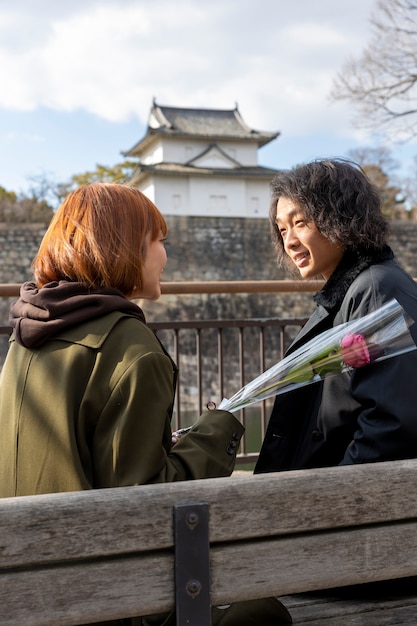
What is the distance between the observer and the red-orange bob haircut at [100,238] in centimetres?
139

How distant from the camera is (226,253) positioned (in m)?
22.4

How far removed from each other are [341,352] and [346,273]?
30 cm

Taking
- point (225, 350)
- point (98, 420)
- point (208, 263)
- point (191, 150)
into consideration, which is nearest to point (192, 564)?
point (98, 420)

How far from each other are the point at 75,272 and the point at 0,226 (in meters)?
20.4

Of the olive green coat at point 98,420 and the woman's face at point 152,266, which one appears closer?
the olive green coat at point 98,420

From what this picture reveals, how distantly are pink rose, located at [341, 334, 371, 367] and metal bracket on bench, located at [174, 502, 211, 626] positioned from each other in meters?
0.52

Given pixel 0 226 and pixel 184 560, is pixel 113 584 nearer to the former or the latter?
pixel 184 560

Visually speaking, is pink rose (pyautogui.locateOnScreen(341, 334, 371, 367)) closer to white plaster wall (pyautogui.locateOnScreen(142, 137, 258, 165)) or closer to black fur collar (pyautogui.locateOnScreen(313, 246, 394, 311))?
black fur collar (pyautogui.locateOnScreen(313, 246, 394, 311))

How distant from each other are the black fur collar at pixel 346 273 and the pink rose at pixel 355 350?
25 centimetres

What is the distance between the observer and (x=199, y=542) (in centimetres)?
104

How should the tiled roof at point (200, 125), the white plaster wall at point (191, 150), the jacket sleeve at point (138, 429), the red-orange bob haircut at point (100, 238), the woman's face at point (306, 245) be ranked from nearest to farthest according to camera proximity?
the jacket sleeve at point (138, 429)
the red-orange bob haircut at point (100, 238)
the woman's face at point (306, 245)
the white plaster wall at point (191, 150)
the tiled roof at point (200, 125)

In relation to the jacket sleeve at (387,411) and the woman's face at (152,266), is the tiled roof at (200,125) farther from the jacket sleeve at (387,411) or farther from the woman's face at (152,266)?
the jacket sleeve at (387,411)

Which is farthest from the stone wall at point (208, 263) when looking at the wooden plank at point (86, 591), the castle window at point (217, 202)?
the wooden plank at point (86, 591)

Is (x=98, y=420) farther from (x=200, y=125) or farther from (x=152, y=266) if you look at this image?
(x=200, y=125)
